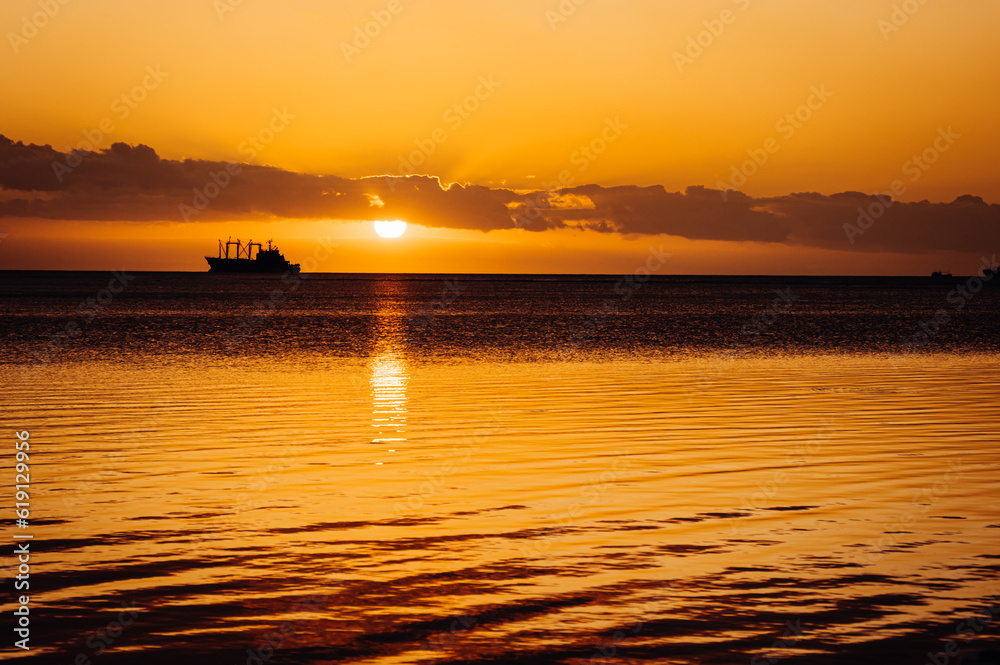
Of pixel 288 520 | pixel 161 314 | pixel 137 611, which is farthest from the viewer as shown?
pixel 161 314

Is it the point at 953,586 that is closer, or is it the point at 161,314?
the point at 953,586

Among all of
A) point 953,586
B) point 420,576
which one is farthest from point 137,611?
point 953,586

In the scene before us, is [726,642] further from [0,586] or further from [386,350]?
[386,350]

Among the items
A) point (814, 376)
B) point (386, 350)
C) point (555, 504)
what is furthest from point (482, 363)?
point (555, 504)

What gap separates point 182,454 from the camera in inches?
728

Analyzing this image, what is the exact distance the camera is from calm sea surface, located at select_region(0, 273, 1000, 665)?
9109mm

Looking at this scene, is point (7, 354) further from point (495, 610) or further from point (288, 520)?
point (495, 610)

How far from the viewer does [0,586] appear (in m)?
10.3

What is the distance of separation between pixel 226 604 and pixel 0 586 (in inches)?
104

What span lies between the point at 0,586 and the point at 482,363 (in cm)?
3045

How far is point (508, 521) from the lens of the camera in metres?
13.4

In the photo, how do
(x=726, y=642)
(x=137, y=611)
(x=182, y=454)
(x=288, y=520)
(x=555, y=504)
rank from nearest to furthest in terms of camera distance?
(x=726, y=642)
(x=137, y=611)
(x=288, y=520)
(x=555, y=504)
(x=182, y=454)

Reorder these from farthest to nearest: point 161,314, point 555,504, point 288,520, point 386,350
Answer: point 161,314
point 386,350
point 555,504
point 288,520

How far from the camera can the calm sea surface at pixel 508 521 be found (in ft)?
29.9
